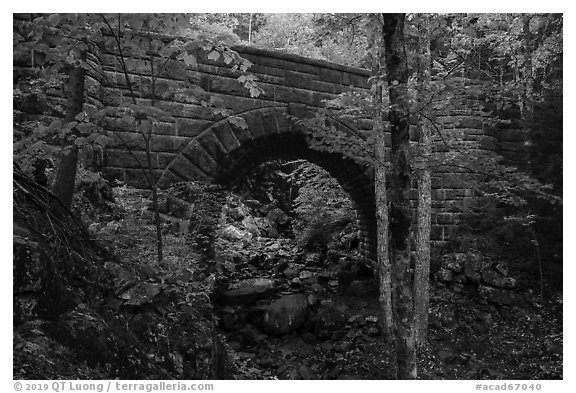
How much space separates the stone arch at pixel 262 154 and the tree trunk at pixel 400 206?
11.6 feet

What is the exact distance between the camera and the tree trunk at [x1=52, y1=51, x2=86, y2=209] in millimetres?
4777

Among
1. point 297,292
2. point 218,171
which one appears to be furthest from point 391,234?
point 297,292

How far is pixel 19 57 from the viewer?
5.20m

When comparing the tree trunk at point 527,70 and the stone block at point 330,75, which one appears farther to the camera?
the tree trunk at point 527,70

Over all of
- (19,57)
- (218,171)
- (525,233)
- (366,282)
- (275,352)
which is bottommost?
(275,352)

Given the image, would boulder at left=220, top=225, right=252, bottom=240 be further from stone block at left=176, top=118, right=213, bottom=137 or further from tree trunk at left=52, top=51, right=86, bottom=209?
tree trunk at left=52, top=51, right=86, bottom=209

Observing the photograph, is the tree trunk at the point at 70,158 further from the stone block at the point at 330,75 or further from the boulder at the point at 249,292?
the stone block at the point at 330,75

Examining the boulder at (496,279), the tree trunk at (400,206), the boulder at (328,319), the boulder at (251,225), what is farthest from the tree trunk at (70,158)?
the boulder at (251,225)

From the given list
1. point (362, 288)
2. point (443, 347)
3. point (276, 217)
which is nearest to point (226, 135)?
point (362, 288)

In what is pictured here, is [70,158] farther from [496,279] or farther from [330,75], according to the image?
[496,279]

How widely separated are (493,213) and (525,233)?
127 centimetres

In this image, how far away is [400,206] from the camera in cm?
439

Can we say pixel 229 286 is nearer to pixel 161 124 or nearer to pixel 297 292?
pixel 297 292

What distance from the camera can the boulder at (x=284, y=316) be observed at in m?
8.43
